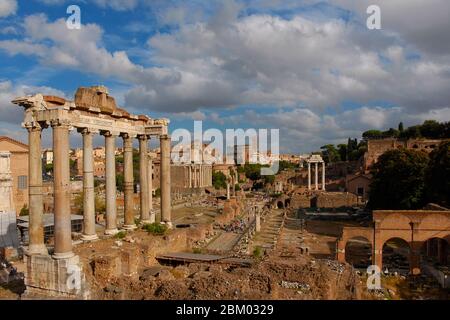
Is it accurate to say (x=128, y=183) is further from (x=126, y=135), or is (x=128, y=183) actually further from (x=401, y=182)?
(x=401, y=182)

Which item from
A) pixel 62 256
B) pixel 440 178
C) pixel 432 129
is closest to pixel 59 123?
pixel 62 256

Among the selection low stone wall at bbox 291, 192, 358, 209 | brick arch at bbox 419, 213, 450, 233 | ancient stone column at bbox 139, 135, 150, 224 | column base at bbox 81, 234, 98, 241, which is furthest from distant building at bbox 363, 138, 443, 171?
column base at bbox 81, 234, 98, 241

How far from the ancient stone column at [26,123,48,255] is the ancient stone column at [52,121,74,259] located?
1.00 metres

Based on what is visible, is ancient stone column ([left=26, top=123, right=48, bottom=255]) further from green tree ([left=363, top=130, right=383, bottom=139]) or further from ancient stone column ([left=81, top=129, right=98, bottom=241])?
green tree ([left=363, top=130, right=383, bottom=139])

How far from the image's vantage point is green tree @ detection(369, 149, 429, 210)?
116 ft

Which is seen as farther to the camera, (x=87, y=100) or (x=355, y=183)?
(x=355, y=183)

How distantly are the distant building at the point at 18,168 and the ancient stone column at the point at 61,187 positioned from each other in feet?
105

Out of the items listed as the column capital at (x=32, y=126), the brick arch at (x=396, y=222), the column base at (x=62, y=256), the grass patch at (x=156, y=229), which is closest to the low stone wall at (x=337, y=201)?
the brick arch at (x=396, y=222)

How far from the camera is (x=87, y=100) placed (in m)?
16.6

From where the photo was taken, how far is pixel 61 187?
13.4 meters
